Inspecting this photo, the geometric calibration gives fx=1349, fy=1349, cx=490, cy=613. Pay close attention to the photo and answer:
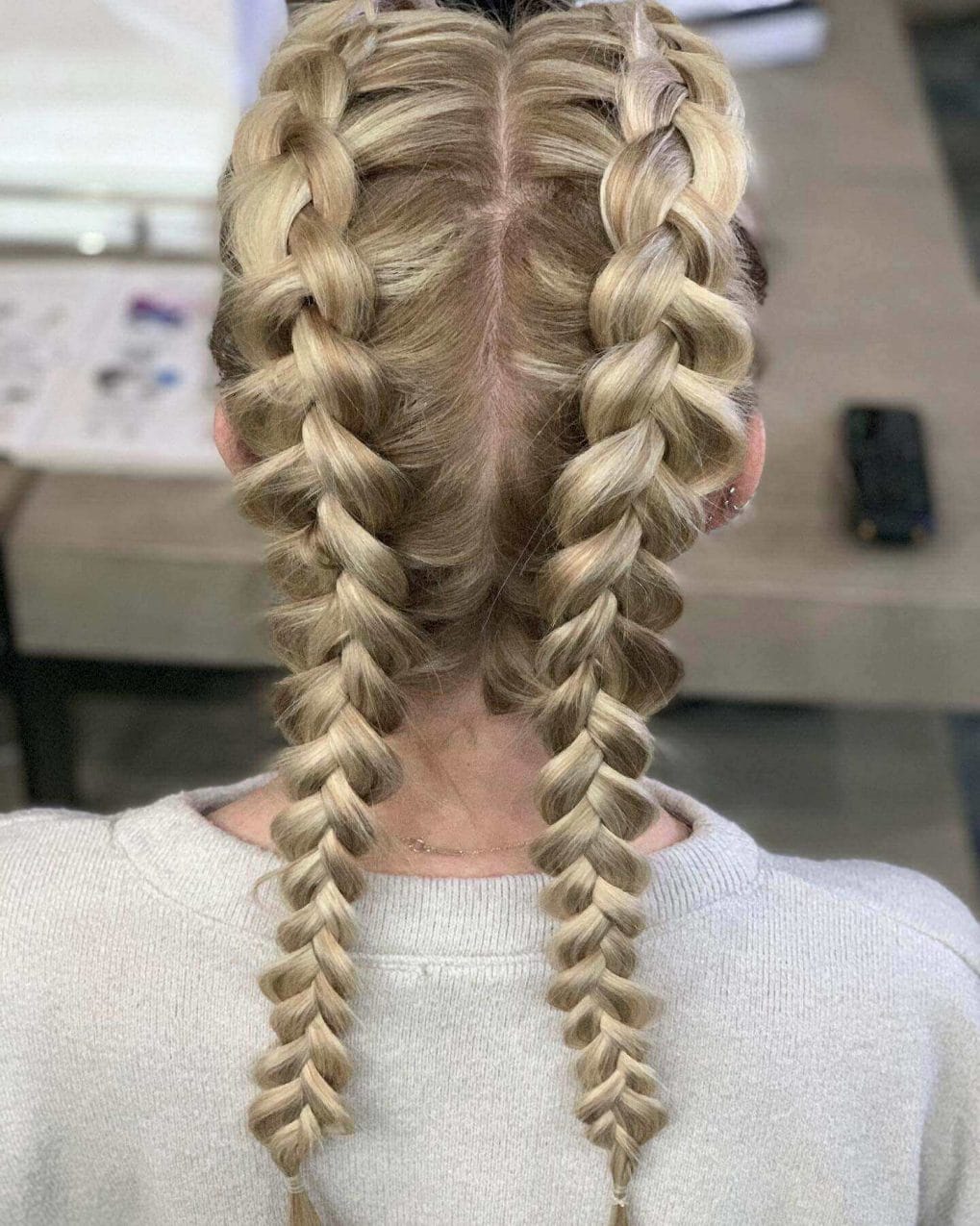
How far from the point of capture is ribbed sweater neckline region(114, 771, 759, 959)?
0.64 metres

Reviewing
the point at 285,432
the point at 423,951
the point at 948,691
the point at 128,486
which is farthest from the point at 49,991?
the point at 948,691

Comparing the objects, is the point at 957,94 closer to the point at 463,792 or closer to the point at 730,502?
the point at 730,502

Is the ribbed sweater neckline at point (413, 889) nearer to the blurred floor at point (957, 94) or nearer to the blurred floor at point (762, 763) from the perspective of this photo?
the blurred floor at point (762, 763)

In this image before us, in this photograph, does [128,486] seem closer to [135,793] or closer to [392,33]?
[135,793]

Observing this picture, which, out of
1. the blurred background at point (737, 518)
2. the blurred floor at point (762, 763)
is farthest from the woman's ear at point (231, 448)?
the blurred floor at point (762, 763)

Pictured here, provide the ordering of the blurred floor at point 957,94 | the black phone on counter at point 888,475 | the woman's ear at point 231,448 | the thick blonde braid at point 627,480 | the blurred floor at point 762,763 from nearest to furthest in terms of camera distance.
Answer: the thick blonde braid at point 627,480
the woman's ear at point 231,448
the black phone on counter at point 888,475
the blurred floor at point 762,763
the blurred floor at point 957,94

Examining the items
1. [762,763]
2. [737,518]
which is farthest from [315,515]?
[762,763]

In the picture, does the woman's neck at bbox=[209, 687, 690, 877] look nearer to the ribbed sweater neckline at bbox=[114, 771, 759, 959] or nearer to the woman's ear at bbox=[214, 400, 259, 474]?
the ribbed sweater neckline at bbox=[114, 771, 759, 959]

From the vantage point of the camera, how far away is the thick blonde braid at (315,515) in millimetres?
578

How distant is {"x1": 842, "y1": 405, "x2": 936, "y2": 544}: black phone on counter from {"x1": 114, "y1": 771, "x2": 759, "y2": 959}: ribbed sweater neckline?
0.64m

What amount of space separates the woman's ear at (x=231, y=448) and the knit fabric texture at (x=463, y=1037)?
0.18 m

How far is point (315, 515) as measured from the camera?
24.2 inches

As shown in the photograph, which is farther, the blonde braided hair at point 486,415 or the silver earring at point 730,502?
the silver earring at point 730,502

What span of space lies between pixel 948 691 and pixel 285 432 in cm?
86
